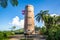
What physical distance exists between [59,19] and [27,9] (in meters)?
8.24

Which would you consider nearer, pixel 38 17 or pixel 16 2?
pixel 16 2

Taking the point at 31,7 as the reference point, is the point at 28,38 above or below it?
below

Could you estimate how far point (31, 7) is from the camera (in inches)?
1093

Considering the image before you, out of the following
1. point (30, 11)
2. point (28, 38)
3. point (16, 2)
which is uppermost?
point (30, 11)

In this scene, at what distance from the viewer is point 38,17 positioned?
36.2 m

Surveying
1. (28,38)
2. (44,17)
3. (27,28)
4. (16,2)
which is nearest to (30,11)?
(27,28)

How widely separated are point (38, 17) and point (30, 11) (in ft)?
29.2

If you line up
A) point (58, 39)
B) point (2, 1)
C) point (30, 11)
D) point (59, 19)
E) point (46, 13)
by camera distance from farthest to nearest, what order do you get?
point (46, 13), point (59, 19), point (30, 11), point (58, 39), point (2, 1)

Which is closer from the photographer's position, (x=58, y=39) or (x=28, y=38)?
(x=58, y=39)

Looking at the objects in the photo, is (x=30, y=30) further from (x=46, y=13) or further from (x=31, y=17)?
(x=46, y=13)

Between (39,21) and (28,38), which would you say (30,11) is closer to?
(28,38)

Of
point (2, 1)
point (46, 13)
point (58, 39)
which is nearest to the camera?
point (2, 1)

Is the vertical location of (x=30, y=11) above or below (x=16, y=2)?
above

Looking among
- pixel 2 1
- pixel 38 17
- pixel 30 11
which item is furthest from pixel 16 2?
pixel 38 17
